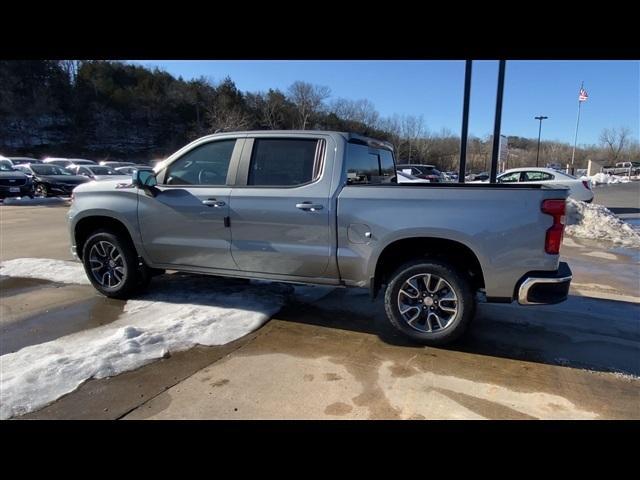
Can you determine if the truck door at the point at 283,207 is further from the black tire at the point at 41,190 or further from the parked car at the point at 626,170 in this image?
the parked car at the point at 626,170

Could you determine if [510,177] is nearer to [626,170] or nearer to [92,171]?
[92,171]

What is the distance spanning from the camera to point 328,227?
3.97 m

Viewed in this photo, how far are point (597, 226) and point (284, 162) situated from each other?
9758 mm

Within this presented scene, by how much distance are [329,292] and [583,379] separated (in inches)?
118

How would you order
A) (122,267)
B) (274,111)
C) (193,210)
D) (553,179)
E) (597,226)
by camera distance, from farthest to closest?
1. (274,111)
2. (553,179)
3. (597,226)
4. (122,267)
5. (193,210)

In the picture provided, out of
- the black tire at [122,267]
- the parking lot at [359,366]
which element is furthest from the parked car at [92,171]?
the black tire at [122,267]

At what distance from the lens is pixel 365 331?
4.26 m

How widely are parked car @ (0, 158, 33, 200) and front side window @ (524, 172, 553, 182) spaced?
20.6 metres

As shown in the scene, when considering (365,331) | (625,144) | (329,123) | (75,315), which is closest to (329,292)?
(365,331)

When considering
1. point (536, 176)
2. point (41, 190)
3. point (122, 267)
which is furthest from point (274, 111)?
point (122, 267)

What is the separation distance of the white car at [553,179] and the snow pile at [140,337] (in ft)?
37.9

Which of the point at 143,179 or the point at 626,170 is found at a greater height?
the point at 626,170

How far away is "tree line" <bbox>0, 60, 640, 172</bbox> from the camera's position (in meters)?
51.9
